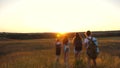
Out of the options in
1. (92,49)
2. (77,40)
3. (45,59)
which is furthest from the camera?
(45,59)

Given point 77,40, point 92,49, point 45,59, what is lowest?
point 45,59

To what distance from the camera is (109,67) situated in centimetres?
1748

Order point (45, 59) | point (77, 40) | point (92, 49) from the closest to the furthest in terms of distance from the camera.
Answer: point (92, 49), point (77, 40), point (45, 59)

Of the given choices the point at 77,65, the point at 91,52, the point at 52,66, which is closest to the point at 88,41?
the point at 91,52

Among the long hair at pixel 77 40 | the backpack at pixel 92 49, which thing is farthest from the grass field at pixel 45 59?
the backpack at pixel 92 49

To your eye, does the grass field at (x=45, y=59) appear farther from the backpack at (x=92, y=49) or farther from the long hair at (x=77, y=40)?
the backpack at (x=92, y=49)

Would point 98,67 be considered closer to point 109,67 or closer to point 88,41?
point 109,67

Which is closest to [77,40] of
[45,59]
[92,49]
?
[92,49]

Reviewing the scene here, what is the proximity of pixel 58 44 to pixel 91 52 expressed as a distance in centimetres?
327

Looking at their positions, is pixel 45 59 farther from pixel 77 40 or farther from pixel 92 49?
pixel 92 49

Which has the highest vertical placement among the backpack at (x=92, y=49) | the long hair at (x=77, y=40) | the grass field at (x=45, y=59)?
the long hair at (x=77, y=40)

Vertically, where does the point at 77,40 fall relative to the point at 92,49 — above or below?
above

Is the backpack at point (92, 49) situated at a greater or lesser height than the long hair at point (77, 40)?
lesser

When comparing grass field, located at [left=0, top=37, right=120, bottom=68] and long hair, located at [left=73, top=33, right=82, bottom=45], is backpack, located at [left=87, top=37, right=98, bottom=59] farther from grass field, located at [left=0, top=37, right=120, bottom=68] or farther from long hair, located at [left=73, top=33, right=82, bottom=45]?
long hair, located at [left=73, top=33, right=82, bottom=45]
